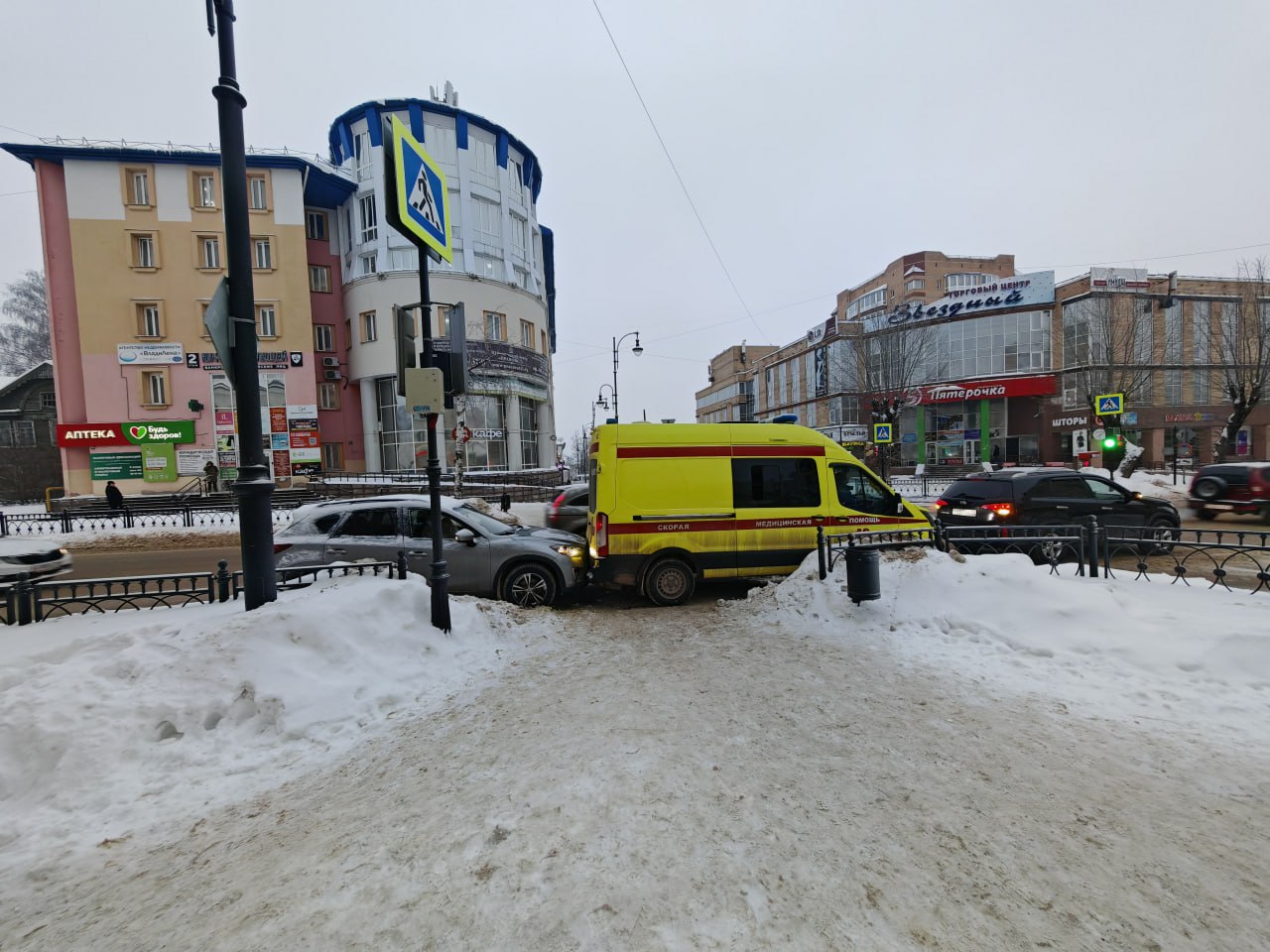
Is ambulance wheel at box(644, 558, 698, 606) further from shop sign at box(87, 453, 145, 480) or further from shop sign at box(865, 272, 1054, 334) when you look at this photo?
shop sign at box(865, 272, 1054, 334)

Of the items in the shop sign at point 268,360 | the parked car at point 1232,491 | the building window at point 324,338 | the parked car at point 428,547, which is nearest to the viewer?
the parked car at point 428,547

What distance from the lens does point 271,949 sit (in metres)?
1.97

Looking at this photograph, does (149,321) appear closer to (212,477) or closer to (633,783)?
(212,477)

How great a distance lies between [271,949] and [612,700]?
2.51 metres

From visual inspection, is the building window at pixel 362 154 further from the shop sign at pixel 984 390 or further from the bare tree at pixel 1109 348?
the bare tree at pixel 1109 348

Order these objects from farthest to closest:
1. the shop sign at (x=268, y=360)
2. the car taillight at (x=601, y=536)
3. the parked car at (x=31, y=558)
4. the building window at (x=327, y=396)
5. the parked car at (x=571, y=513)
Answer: the building window at (x=327, y=396), the shop sign at (x=268, y=360), the parked car at (x=571, y=513), the parked car at (x=31, y=558), the car taillight at (x=601, y=536)

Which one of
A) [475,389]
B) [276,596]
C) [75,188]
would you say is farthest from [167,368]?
[276,596]

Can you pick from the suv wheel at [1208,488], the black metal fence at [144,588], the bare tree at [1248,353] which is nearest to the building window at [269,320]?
the black metal fence at [144,588]

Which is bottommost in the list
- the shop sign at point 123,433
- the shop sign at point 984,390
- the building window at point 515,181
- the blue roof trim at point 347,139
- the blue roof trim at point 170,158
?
the shop sign at point 123,433

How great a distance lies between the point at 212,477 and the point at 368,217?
1713 cm

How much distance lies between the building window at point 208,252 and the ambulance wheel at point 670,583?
33753mm

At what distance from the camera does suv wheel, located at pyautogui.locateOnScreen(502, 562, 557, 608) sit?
23.5 feet

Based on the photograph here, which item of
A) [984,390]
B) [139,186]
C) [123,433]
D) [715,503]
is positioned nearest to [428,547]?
[715,503]

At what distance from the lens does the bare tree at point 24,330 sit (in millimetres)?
43094
